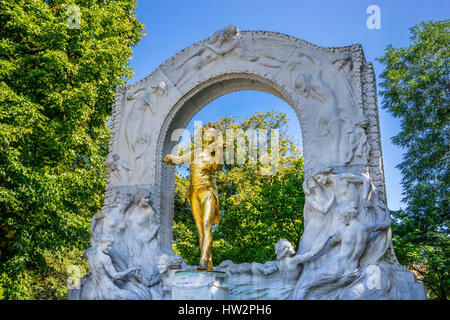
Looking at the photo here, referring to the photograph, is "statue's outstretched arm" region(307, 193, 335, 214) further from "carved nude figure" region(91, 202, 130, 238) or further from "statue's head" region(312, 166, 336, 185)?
"carved nude figure" region(91, 202, 130, 238)

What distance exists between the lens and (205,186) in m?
7.29

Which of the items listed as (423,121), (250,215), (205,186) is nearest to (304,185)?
(205,186)

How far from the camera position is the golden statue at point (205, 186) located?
23.6 ft

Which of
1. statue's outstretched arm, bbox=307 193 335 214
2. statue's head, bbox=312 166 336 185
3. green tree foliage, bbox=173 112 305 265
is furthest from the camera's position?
green tree foliage, bbox=173 112 305 265

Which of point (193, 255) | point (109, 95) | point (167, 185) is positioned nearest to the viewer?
point (167, 185)

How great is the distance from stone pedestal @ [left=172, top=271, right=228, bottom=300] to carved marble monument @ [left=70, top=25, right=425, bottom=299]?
0.25m

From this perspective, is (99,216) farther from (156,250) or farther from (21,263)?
(21,263)

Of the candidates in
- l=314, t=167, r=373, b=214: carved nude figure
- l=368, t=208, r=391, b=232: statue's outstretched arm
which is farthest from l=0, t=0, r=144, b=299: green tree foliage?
l=368, t=208, r=391, b=232: statue's outstretched arm

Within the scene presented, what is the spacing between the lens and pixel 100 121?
13031 mm

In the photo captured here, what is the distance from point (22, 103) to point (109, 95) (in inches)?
130

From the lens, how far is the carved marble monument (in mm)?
6445
